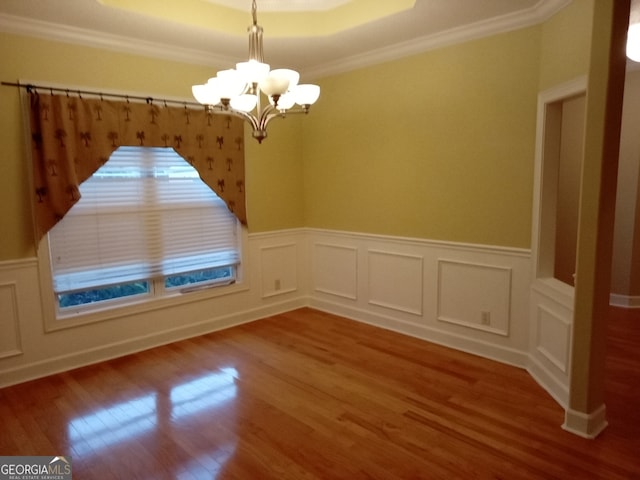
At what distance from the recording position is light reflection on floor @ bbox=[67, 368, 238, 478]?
98.6 inches

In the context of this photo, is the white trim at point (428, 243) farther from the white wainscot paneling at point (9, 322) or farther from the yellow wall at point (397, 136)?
the white wainscot paneling at point (9, 322)

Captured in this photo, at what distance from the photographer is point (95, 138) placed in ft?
11.7

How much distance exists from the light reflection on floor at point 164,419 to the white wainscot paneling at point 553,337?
218 cm

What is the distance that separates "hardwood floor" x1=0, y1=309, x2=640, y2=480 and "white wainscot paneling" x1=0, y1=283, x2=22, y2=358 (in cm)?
29

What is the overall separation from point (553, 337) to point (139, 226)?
11.3 ft

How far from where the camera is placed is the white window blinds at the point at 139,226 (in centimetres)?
363

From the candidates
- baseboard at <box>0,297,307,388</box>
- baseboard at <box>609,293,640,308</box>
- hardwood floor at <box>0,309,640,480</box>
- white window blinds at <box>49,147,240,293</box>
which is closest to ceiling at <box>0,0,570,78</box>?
white window blinds at <box>49,147,240,293</box>

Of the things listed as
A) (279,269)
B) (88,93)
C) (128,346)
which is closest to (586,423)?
(279,269)

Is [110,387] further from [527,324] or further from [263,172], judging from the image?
[527,324]

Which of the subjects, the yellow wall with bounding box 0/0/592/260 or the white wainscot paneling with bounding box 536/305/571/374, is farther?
the yellow wall with bounding box 0/0/592/260

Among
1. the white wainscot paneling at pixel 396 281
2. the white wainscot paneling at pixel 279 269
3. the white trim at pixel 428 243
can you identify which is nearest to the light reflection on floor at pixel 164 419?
the white wainscot paneling at pixel 279 269

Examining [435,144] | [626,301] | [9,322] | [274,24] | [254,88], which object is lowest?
[626,301]

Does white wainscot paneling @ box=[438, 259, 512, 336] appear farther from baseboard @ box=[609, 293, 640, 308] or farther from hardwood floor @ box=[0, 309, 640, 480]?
baseboard @ box=[609, 293, 640, 308]

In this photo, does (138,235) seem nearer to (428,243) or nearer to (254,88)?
(254,88)
